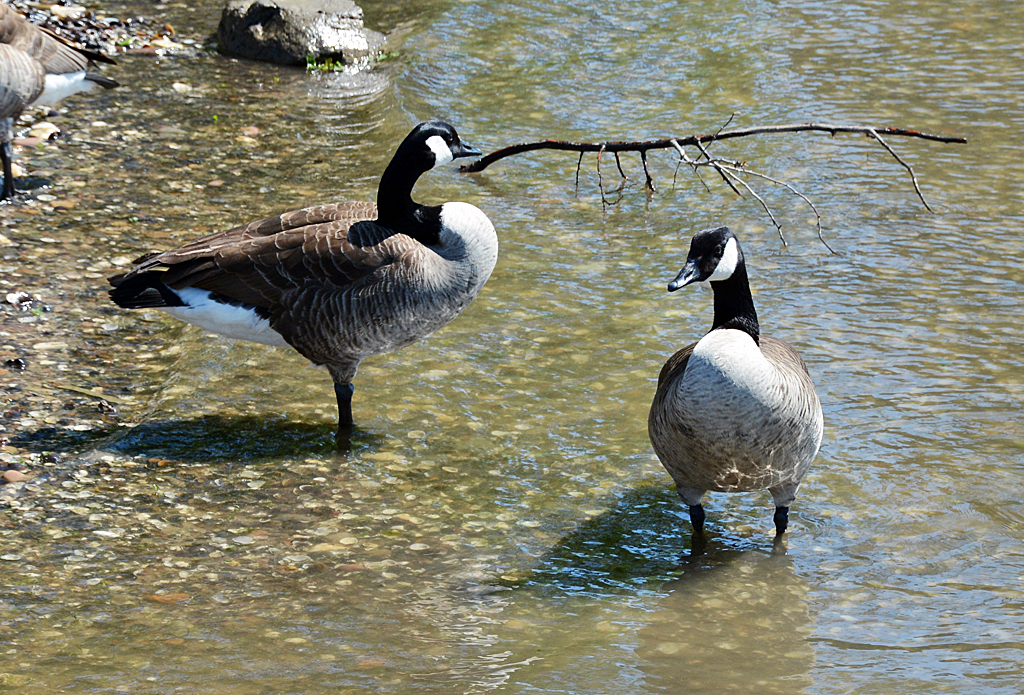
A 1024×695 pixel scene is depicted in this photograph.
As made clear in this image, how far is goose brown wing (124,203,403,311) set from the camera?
6984mm

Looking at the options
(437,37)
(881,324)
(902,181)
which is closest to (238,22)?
(437,37)

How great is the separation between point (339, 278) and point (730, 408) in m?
2.80

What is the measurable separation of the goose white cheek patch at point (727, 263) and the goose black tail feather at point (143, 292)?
139 inches

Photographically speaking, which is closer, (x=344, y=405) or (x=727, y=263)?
(x=727, y=263)

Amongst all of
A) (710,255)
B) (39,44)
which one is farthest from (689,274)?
(39,44)

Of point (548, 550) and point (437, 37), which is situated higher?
point (437, 37)

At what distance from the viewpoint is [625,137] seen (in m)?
12.0

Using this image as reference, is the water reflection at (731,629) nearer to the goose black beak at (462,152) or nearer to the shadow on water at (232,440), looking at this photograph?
the shadow on water at (232,440)

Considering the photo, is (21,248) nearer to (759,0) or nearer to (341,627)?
(341,627)

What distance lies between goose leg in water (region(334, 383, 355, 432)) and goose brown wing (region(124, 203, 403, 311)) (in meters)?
0.70

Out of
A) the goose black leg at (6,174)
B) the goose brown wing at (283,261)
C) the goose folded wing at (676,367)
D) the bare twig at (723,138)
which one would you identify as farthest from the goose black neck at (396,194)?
the goose black leg at (6,174)

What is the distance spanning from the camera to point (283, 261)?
7.08 m

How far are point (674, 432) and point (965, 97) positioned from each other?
8.44 metres

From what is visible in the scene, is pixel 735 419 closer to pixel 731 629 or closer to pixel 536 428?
pixel 731 629
